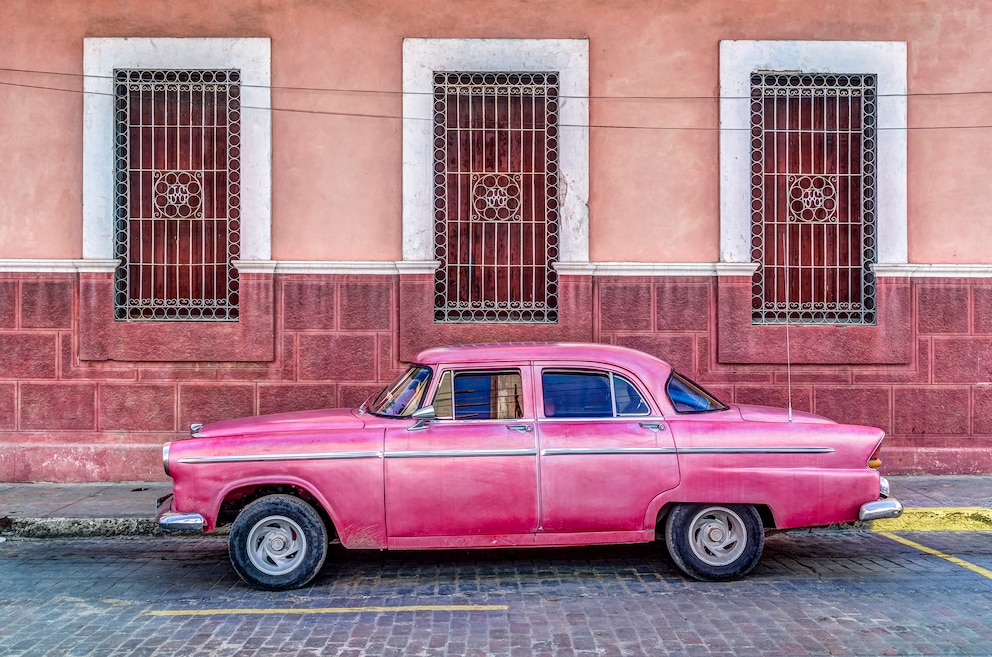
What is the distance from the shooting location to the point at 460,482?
560 cm

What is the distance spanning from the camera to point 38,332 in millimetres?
9195

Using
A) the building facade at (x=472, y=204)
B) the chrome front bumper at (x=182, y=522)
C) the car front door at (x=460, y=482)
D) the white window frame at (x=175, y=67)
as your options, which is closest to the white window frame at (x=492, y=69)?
the building facade at (x=472, y=204)

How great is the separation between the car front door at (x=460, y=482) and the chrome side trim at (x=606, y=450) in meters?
0.12

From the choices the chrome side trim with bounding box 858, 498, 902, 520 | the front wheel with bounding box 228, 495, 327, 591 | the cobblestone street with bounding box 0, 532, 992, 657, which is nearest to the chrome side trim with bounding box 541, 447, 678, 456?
the cobblestone street with bounding box 0, 532, 992, 657

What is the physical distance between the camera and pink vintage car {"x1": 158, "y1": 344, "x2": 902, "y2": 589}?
221 inches

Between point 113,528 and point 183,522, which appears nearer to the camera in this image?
point 183,522

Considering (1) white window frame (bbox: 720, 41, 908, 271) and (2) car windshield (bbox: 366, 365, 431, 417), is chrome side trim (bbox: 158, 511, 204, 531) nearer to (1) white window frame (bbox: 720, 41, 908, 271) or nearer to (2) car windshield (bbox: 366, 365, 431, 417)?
(2) car windshield (bbox: 366, 365, 431, 417)

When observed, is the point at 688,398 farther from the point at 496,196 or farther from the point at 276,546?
the point at 496,196

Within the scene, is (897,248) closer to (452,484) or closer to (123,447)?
(452,484)

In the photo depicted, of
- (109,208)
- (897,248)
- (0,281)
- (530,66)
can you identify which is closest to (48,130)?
(109,208)

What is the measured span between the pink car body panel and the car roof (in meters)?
0.37

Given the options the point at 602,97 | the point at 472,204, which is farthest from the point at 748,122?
the point at 472,204

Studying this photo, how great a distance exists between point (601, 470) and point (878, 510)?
1.79 meters

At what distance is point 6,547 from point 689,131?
24.5ft
